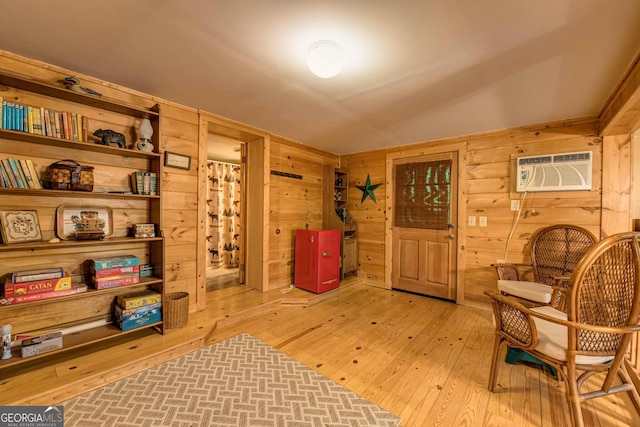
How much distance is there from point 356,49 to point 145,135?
1900 mm

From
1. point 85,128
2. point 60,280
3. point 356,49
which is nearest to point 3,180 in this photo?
point 85,128

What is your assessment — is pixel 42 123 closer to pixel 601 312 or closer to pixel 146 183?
pixel 146 183

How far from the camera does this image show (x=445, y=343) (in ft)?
7.84

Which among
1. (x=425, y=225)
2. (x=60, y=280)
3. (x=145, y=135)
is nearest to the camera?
(x=60, y=280)

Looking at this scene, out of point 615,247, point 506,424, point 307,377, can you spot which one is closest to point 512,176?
point 615,247

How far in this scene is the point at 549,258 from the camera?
2701mm

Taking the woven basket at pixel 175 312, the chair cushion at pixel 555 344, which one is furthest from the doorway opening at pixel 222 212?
the chair cushion at pixel 555 344

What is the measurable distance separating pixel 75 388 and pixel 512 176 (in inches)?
171

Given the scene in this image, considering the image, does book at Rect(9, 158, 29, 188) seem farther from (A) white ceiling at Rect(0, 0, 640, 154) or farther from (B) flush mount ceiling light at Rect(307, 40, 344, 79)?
(B) flush mount ceiling light at Rect(307, 40, 344, 79)

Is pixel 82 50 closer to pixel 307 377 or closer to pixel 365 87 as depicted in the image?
pixel 365 87

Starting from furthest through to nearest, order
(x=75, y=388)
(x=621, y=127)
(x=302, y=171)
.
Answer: (x=302, y=171) < (x=621, y=127) < (x=75, y=388)

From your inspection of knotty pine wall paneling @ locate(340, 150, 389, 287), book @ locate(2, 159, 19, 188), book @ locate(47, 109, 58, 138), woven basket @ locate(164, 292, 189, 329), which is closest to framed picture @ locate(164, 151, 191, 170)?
book @ locate(47, 109, 58, 138)

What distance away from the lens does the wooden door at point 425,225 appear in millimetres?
3479

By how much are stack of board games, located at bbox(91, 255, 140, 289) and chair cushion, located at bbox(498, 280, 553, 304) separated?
330 cm
